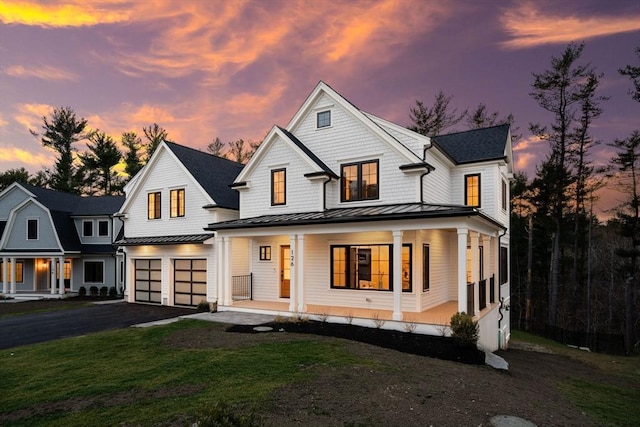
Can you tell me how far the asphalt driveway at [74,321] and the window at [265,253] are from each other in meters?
4.18

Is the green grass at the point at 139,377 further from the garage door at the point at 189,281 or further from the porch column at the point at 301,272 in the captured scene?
the garage door at the point at 189,281

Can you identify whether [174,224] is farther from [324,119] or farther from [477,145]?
[477,145]

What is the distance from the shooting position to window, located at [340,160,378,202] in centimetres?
1468

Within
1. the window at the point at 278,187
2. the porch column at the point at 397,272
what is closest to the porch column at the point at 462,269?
the porch column at the point at 397,272

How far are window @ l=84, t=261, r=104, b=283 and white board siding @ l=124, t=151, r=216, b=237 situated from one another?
387 inches

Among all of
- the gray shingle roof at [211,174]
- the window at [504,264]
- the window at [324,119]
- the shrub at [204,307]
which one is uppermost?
the window at [324,119]

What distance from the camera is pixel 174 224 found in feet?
64.5

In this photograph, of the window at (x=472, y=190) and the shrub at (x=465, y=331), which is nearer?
the shrub at (x=465, y=331)

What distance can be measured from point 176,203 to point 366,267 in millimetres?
10935

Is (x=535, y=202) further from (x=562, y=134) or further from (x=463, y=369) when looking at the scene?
(x=463, y=369)

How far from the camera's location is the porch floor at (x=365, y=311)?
474 inches

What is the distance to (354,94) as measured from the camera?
2544cm

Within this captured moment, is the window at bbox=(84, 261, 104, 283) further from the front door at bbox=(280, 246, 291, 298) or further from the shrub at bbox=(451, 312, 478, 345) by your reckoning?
the shrub at bbox=(451, 312, 478, 345)

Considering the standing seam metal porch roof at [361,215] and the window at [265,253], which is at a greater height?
the standing seam metal porch roof at [361,215]
